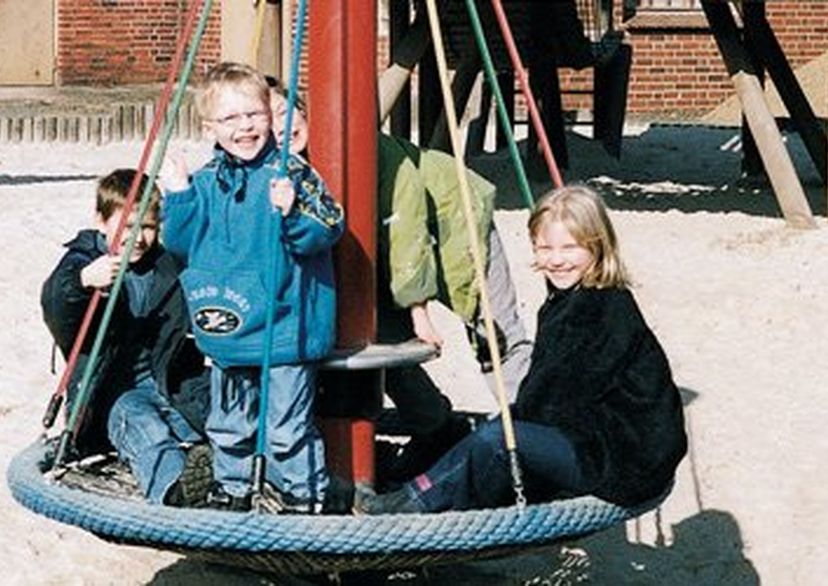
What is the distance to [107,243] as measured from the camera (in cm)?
595

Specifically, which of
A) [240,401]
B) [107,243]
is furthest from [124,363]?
[240,401]

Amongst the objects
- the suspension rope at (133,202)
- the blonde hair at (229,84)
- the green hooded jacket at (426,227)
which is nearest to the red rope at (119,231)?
the suspension rope at (133,202)

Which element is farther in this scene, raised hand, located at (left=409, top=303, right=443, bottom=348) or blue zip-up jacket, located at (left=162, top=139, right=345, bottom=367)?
raised hand, located at (left=409, top=303, right=443, bottom=348)

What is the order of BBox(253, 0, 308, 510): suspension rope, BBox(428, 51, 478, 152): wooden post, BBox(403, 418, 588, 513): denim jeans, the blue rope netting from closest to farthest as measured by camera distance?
the blue rope netting
BBox(253, 0, 308, 510): suspension rope
BBox(403, 418, 588, 513): denim jeans
BBox(428, 51, 478, 152): wooden post

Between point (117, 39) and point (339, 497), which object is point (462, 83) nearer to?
point (117, 39)

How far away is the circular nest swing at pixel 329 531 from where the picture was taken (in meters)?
4.83

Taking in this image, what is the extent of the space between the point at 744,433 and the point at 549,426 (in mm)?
2816

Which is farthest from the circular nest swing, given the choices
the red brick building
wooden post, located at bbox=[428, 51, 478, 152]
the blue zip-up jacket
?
the red brick building

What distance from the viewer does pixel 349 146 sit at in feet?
18.1

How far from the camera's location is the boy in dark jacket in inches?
227

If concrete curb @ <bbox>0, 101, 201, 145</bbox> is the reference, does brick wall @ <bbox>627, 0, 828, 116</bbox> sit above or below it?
above

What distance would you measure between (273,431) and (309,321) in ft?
0.94

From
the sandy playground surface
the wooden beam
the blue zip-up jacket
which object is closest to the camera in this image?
the blue zip-up jacket

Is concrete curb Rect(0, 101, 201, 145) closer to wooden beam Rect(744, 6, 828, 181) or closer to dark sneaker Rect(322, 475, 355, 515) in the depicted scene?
wooden beam Rect(744, 6, 828, 181)
